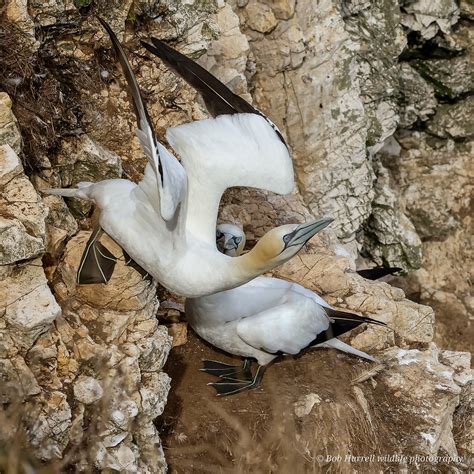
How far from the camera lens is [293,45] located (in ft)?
28.1

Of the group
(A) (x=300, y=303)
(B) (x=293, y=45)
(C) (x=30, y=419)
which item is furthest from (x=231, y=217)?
(C) (x=30, y=419)

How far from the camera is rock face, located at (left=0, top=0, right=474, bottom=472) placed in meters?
4.60

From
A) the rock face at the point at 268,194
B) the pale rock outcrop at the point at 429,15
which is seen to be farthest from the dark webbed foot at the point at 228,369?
the pale rock outcrop at the point at 429,15

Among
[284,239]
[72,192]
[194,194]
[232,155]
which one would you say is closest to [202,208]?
[194,194]

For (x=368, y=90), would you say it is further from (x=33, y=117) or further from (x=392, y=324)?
(x=33, y=117)

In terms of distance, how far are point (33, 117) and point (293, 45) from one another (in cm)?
407

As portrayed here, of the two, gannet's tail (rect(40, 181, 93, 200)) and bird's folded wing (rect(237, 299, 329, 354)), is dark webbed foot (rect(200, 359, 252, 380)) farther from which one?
gannet's tail (rect(40, 181, 93, 200))

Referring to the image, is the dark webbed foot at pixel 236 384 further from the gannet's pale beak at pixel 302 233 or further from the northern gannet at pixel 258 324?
the gannet's pale beak at pixel 302 233

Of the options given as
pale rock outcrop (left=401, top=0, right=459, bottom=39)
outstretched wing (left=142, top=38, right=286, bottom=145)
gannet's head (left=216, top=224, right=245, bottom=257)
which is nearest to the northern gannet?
gannet's head (left=216, top=224, right=245, bottom=257)

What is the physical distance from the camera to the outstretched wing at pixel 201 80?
5.32 meters

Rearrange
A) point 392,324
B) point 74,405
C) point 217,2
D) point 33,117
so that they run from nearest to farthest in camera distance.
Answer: point 74,405
point 33,117
point 392,324
point 217,2

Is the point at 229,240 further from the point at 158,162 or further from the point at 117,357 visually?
the point at 158,162

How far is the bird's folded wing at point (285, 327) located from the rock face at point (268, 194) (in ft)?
1.39

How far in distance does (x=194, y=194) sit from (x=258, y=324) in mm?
1154
